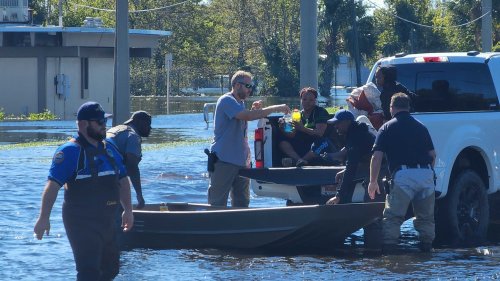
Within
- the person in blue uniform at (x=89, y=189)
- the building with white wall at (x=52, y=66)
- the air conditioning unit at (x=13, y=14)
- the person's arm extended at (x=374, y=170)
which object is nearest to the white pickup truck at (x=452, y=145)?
the person's arm extended at (x=374, y=170)

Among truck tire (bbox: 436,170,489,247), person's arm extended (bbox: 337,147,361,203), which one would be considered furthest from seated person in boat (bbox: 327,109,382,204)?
truck tire (bbox: 436,170,489,247)

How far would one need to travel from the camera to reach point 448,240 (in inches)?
466

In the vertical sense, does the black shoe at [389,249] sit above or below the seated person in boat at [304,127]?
below

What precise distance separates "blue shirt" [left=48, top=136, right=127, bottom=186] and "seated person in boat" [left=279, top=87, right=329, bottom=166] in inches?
176

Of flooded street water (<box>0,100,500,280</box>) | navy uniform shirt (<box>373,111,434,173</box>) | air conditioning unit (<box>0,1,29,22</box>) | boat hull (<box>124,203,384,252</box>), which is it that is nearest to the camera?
flooded street water (<box>0,100,500,280</box>)

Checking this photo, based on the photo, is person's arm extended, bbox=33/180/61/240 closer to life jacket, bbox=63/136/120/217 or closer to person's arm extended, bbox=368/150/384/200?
life jacket, bbox=63/136/120/217

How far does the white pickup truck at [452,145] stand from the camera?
1155 centimetres

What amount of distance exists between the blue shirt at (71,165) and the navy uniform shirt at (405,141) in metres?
A: 3.25

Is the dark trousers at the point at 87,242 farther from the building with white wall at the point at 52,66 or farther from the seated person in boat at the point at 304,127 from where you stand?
the building with white wall at the point at 52,66

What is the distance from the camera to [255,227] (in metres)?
11.1

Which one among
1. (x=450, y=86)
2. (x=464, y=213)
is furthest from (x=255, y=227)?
(x=450, y=86)

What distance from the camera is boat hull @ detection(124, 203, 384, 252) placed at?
35.4 feet

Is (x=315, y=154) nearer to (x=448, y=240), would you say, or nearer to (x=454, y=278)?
(x=448, y=240)

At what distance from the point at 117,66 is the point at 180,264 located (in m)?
16.1
